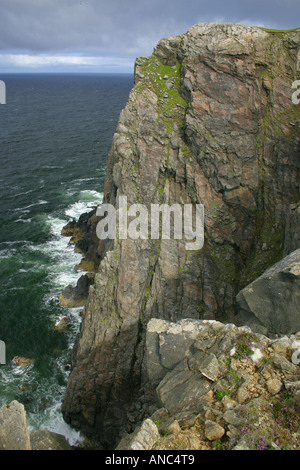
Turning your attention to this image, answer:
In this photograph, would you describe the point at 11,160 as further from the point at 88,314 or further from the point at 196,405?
the point at 196,405

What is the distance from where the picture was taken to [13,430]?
14516 millimetres

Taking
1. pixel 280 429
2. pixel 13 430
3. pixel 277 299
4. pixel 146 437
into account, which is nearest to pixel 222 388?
pixel 280 429

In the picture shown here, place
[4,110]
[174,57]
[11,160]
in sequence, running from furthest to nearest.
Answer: [4,110] → [11,160] → [174,57]

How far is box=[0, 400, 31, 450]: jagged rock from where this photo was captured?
14211 mm

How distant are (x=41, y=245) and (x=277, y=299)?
4666cm

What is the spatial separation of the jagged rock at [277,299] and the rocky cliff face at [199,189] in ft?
39.7

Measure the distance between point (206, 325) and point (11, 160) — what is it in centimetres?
9128

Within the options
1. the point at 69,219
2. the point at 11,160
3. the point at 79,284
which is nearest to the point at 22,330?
the point at 79,284

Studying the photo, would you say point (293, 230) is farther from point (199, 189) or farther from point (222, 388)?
point (222, 388)

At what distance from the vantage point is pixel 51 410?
33125mm

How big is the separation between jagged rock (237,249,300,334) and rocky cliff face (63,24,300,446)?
39.7 ft

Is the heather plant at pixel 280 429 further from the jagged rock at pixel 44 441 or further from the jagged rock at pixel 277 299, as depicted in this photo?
the jagged rock at pixel 44 441

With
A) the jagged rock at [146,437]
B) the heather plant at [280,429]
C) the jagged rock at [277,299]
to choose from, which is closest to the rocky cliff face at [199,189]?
the jagged rock at [277,299]

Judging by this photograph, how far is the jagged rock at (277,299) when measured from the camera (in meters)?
18.8
